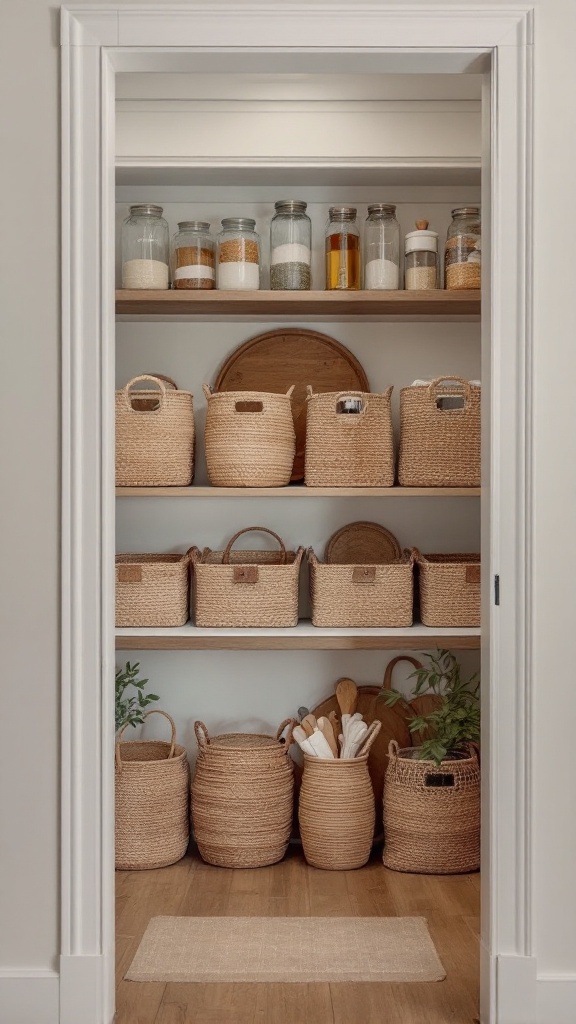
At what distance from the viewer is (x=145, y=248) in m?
3.23

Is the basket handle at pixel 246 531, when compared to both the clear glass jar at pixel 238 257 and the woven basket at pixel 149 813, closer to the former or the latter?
the woven basket at pixel 149 813

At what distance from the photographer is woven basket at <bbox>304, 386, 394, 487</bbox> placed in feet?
10.3

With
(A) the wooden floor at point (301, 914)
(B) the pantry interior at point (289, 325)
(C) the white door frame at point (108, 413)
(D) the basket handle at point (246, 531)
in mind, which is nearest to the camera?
(C) the white door frame at point (108, 413)

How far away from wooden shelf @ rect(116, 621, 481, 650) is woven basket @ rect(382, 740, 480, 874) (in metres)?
0.37

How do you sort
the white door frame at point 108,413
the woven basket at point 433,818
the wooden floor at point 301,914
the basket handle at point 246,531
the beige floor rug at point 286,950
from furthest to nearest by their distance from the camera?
the basket handle at point 246,531
the woven basket at point 433,818
the beige floor rug at point 286,950
the wooden floor at point 301,914
the white door frame at point 108,413

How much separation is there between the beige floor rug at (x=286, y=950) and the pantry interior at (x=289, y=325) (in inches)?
2.1

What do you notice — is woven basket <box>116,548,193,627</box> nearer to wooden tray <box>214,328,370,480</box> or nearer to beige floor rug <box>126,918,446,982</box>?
wooden tray <box>214,328,370,480</box>

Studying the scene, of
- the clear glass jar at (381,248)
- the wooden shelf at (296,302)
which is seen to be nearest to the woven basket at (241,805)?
the wooden shelf at (296,302)

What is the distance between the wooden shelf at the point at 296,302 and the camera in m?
3.13

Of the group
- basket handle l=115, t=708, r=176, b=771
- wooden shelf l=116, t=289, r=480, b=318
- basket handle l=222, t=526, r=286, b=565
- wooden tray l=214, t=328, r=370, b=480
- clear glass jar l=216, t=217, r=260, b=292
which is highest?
clear glass jar l=216, t=217, r=260, b=292

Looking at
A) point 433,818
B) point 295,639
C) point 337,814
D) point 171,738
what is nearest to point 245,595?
point 295,639

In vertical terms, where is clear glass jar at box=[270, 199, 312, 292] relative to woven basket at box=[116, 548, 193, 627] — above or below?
above

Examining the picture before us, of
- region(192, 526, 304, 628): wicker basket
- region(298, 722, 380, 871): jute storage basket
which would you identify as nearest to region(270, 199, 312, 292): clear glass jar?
region(192, 526, 304, 628): wicker basket

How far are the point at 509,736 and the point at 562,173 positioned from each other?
1.20m
